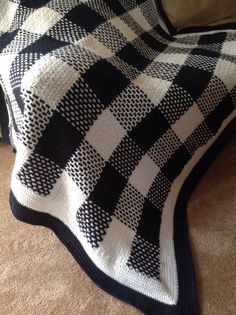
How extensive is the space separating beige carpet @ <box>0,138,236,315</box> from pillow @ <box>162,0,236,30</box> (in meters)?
0.62

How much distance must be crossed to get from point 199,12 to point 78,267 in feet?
3.36

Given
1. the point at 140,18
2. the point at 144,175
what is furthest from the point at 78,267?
the point at 140,18

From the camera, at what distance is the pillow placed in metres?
1.32

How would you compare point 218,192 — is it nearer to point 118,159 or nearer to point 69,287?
point 118,159

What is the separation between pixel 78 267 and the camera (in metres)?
1.04

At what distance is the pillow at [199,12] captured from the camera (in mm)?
1322

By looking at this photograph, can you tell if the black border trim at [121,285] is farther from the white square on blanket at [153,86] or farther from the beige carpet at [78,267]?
the white square on blanket at [153,86]

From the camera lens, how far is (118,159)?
2.98 feet

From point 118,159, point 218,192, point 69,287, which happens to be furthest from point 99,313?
point 218,192

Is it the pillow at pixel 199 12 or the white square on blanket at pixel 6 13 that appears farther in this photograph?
the pillow at pixel 199 12

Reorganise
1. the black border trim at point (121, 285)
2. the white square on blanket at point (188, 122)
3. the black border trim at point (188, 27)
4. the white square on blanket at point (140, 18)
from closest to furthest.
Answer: the black border trim at point (121, 285), the white square on blanket at point (188, 122), the white square on blanket at point (140, 18), the black border trim at point (188, 27)

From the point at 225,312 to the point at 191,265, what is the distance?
0.48 ft

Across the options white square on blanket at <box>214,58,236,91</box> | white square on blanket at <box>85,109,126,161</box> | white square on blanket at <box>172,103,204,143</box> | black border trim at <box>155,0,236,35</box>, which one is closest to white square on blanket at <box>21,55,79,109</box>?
white square on blanket at <box>85,109,126,161</box>

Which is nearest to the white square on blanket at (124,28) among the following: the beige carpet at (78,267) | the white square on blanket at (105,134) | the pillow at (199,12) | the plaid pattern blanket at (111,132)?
the plaid pattern blanket at (111,132)
